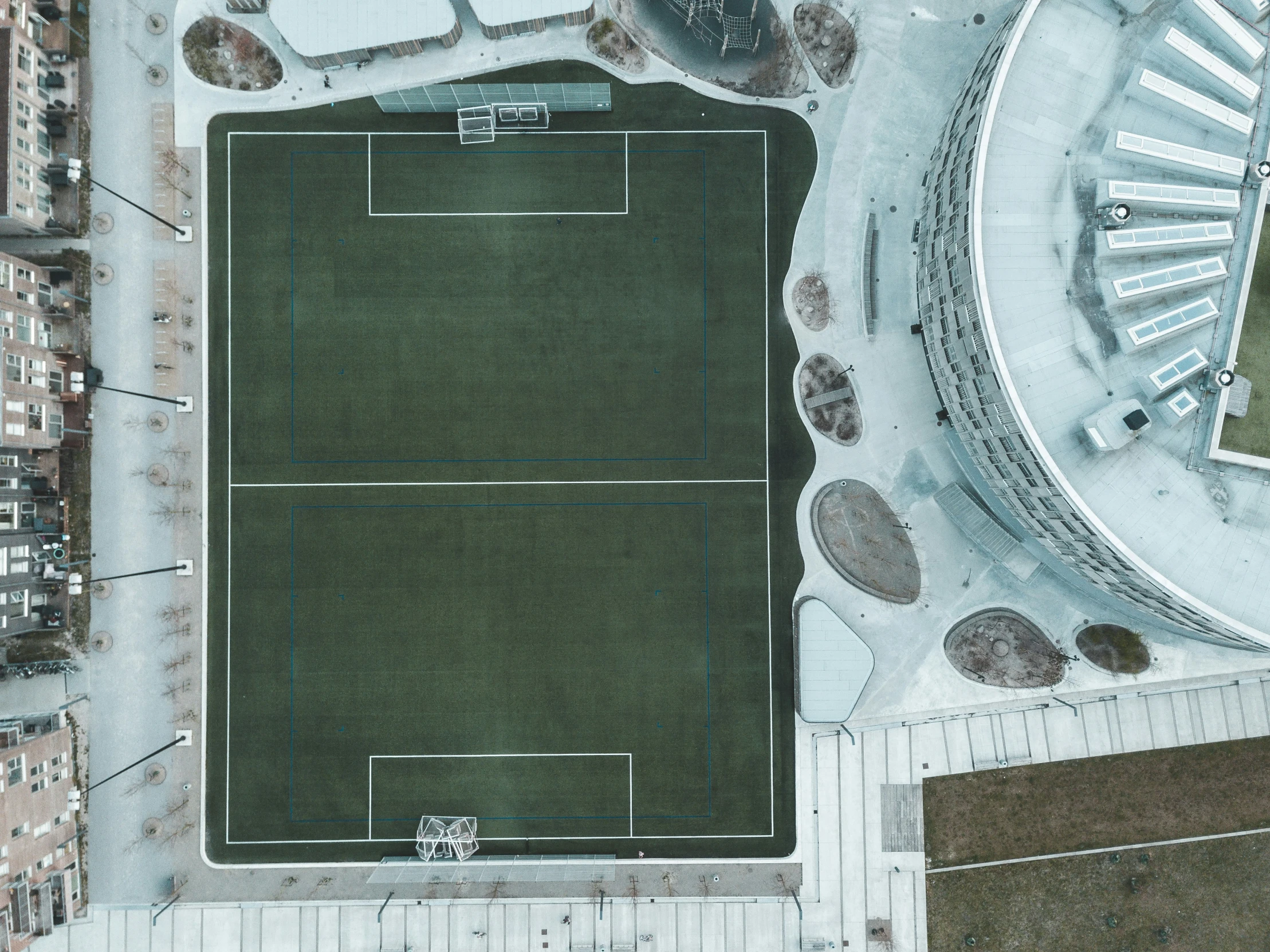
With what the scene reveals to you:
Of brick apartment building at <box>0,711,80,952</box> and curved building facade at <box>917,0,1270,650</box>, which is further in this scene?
brick apartment building at <box>0,711,80,952</box>

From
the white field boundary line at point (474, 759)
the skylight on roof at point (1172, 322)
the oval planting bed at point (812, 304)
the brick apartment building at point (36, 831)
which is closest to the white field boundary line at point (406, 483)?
the white field boundary line at point (474, 759)

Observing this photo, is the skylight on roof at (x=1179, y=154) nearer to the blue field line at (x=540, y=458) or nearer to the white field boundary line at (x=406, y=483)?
the white field boundary line at (x=406, y=483)

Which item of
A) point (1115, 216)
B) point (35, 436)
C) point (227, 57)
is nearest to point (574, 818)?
point (35, 436)

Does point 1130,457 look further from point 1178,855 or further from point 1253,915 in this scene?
point 1253,915

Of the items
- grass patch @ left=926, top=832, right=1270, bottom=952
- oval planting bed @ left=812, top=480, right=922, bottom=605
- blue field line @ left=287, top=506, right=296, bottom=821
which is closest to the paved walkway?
blue field line @ left=287, top=506, right=296, bottom=821

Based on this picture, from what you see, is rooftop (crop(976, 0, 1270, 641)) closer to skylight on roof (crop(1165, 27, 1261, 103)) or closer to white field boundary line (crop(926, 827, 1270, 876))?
skylight on roof (crop(1165, 27, 1261, 103))

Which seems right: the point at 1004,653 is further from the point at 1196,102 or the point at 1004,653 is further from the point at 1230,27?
the point at 1230,27

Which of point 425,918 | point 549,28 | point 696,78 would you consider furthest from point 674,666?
point 549,28
